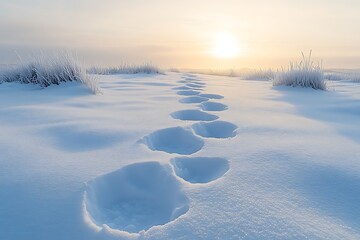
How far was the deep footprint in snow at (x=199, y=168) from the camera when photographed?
1.29 metres

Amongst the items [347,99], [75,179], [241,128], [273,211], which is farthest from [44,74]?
[273,211]

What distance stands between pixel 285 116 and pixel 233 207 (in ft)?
5.03

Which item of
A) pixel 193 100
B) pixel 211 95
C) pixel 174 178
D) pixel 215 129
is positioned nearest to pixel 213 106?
pixel 193 100

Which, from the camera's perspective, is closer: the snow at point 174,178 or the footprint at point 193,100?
the snow at point 174,178

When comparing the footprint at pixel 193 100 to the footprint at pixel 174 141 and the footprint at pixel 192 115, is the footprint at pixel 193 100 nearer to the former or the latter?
the footprint at pixel 192 115

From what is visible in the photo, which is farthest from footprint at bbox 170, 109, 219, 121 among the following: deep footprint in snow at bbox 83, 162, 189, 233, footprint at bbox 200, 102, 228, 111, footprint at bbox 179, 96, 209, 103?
deep footprint in snow at bbox 83, 162, 189, 233

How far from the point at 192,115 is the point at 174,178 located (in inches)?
49.6

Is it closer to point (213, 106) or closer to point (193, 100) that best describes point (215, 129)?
point (213, 106)

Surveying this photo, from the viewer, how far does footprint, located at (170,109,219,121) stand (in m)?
2.33

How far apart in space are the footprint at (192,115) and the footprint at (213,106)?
0.81 ft

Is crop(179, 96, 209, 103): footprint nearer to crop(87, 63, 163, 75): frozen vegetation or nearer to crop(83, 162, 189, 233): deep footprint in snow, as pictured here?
crop(83, 162, 189, 233): deep footprint in snow

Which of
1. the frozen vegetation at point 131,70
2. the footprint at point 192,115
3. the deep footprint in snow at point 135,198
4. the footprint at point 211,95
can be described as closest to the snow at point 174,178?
the deep footprint in snow at point 135,198

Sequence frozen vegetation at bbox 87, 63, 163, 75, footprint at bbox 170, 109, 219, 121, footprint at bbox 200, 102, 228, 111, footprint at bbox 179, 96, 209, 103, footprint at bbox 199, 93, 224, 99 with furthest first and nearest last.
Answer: frozen vegetation at bbox 87, 63, 163, 75
footprint at bbox 199, 93, 224, 99
footprint at bbox 179, 96, 209, 103
footprint at bbox 200, 102, 228, 111
footprint at bbox 170, 109, 219, 121

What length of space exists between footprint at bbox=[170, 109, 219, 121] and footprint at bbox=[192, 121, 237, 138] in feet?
0.76
